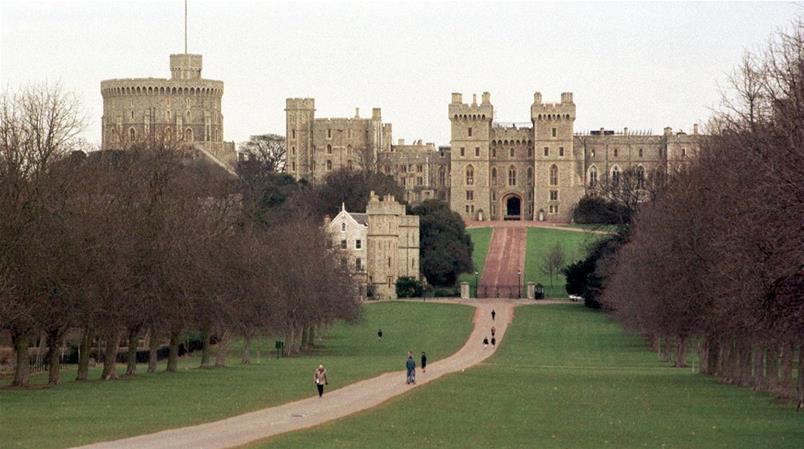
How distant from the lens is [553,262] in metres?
120

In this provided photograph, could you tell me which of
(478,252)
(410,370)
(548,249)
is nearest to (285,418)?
(410,370)

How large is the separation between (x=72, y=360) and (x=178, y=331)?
10839 mm

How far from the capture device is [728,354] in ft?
174

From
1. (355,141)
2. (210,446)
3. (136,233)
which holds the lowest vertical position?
(210,446)

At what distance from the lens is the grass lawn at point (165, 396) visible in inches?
1293

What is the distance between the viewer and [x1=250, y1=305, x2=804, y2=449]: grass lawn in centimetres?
3095

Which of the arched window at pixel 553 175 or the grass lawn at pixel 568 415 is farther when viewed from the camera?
the arched window at pixel 553 175

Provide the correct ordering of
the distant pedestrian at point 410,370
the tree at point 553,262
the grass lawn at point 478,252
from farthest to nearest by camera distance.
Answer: the grass lawn at point 478,252
the tree at point 553,262
the distant pedestrian at point 410,370

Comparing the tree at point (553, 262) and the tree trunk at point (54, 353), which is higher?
the tree at point (553, 262)

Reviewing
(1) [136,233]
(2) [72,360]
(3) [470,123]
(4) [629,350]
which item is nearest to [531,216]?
(3) [470,123]

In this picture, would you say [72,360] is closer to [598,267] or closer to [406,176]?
[598,267]

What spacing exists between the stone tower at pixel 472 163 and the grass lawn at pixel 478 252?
16.0m

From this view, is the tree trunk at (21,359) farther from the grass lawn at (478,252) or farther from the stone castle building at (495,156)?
the stone castle building at (495,156)

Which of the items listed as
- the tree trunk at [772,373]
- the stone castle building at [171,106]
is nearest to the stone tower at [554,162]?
the stone castle building at [171,106]
